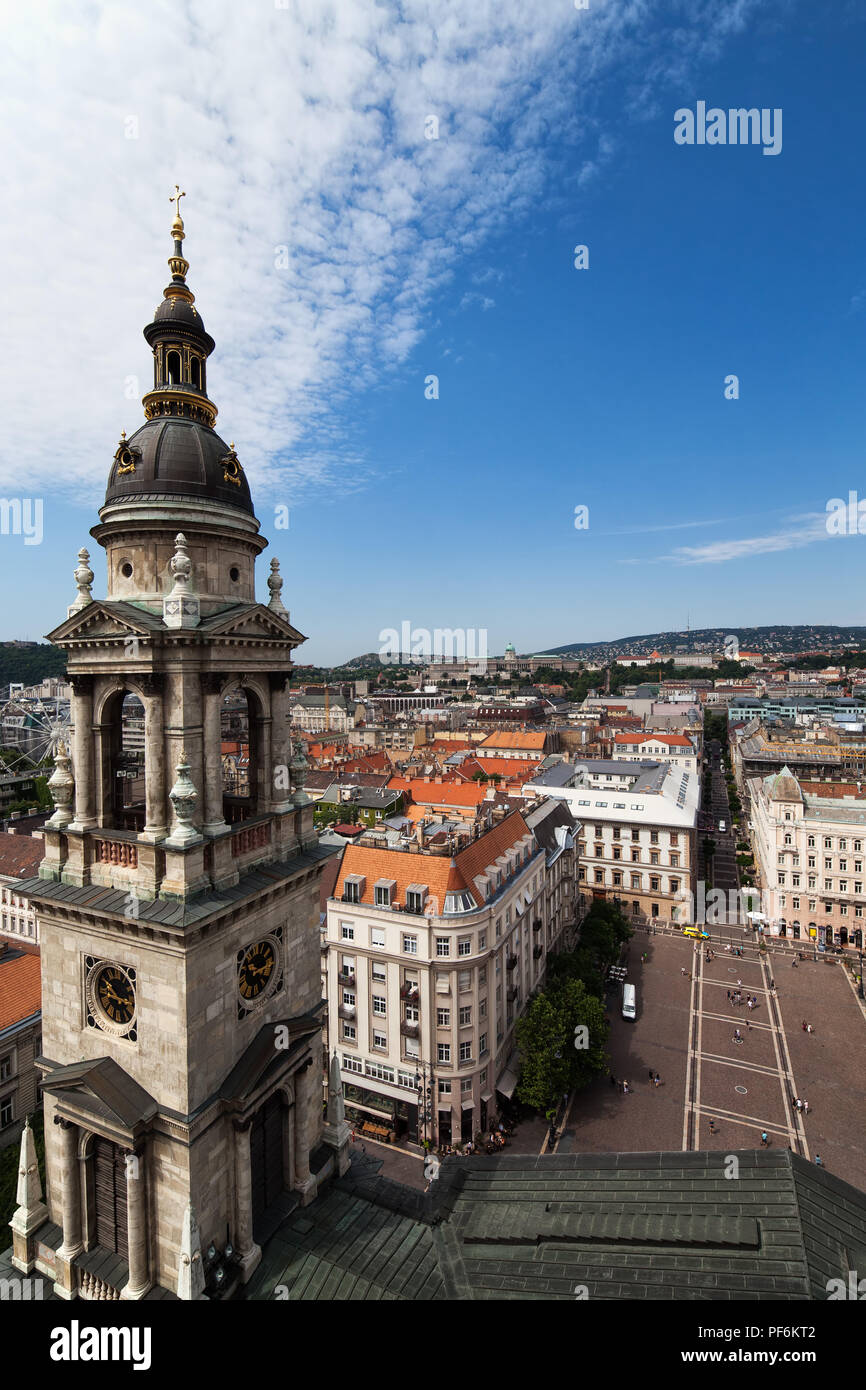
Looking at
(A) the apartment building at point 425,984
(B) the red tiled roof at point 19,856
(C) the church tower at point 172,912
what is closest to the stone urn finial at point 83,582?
(C) the church tower at point 172,912

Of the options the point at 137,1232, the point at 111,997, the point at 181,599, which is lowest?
the point at 137,1232

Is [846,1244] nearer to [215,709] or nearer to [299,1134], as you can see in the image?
[299,1134]

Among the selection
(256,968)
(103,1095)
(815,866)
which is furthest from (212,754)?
(815,866)

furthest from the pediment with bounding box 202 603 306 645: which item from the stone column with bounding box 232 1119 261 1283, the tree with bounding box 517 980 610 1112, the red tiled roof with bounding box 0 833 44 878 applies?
the red tiled roof with bounding box 0 833 44 878

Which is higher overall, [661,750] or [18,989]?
[661,750]

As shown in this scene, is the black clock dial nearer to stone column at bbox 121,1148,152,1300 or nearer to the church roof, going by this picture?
stone column at bbox 121,1148,152,1300

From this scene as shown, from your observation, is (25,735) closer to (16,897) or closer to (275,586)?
(16,897)
